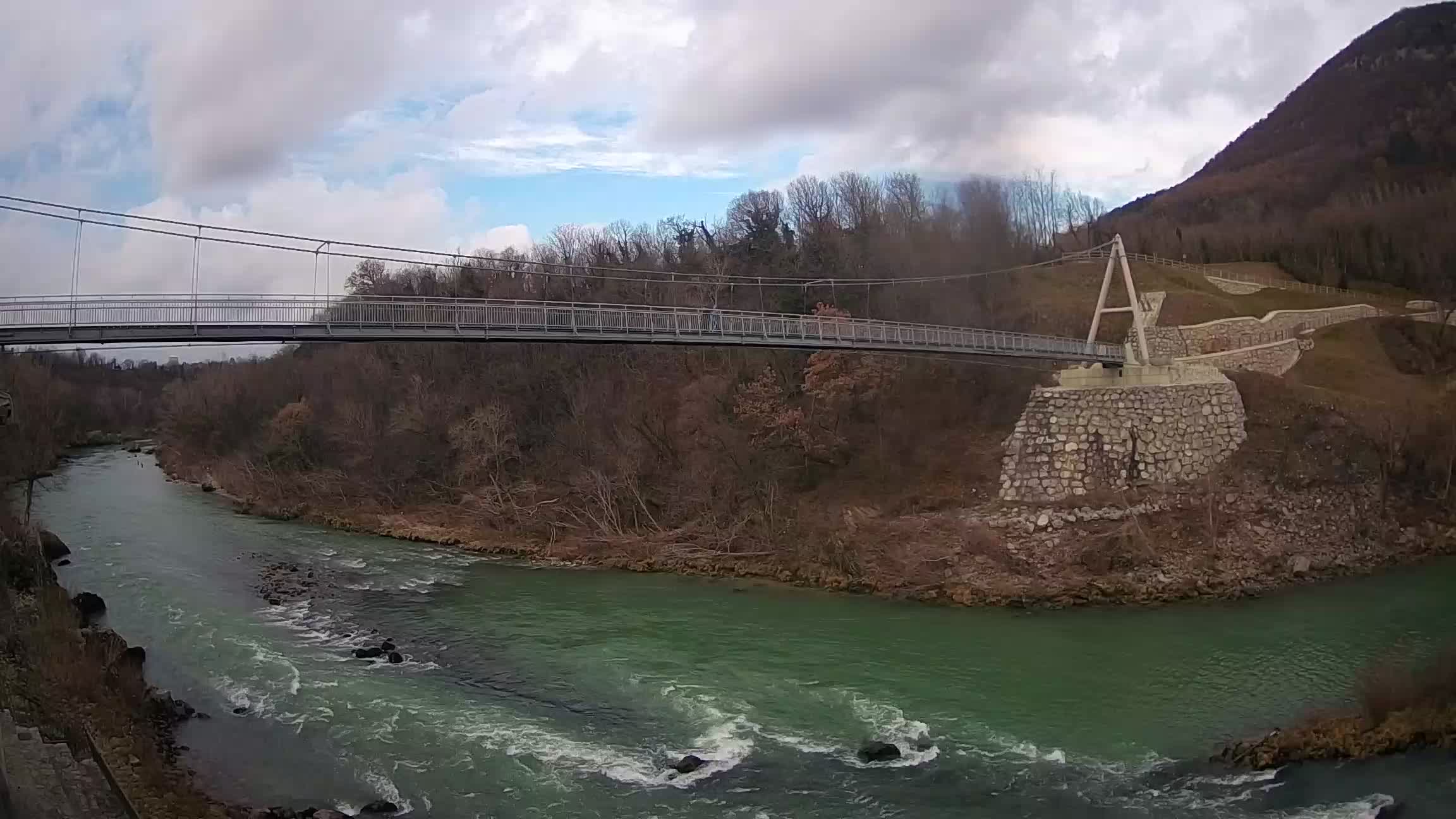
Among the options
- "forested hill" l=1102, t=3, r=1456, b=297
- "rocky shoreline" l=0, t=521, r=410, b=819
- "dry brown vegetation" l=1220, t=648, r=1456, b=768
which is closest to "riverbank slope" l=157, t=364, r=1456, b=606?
"dry brown vegetation" l=1220, t=648, r=1456, b=768

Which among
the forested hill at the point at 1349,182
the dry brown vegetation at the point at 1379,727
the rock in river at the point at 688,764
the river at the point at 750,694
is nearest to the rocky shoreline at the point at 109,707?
the river at the point at 750,694

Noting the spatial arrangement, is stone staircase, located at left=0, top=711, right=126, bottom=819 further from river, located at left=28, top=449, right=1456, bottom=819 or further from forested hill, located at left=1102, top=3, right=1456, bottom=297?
forested hill, located at left=1102, top=3, right=1456, bottom=297

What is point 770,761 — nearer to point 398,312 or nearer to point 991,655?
point 991,655

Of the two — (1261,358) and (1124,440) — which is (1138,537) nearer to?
(1124,440)

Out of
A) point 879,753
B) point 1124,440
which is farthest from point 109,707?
point 1124,440

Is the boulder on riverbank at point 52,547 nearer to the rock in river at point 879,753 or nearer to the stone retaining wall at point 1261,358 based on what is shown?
the rock in river at point 879,753

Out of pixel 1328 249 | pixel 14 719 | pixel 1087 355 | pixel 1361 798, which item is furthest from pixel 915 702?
pixel 1328 249

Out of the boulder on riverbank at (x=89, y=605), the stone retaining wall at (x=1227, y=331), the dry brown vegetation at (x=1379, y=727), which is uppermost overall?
the stone retaining wall at (x=1227, y=331)
